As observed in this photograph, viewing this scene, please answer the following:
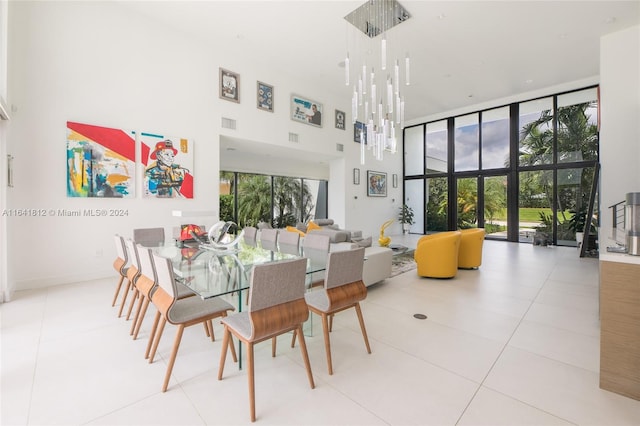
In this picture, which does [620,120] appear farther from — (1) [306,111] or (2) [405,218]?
(2) [405,218]

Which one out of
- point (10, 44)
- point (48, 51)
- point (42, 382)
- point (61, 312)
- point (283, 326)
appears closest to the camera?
point (283, 326)

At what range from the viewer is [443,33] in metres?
5.55

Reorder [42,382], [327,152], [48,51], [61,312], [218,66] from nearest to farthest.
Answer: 1. [42,382]
2. [61,312]
3. [48,51]
4. [218,66]
5. [327,152]

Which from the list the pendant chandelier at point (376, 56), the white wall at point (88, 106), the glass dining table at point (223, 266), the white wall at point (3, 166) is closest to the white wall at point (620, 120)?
the pendant chandelier at point (376, 56)

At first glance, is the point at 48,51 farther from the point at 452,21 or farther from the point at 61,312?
the point at 452,21

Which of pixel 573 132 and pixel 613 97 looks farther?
pixel 573 132

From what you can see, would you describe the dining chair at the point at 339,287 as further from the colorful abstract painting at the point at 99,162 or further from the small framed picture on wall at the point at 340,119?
the small framed picture on wall at the point at 340,119

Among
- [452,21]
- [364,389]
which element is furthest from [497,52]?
[364,389]

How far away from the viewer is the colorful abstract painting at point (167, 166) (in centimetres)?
510

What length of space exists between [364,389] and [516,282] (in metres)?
3.80

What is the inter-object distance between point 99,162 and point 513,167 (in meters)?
10.6

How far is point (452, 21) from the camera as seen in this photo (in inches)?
204

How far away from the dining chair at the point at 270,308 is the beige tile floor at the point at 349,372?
0.24 m

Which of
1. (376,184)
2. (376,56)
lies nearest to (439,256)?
(376,56)
